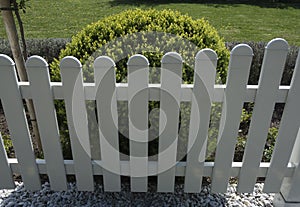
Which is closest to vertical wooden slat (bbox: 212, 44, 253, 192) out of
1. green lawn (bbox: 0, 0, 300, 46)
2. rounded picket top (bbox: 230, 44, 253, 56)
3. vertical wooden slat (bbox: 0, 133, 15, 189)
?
rounded picket top (bbox: 230, 44, 253, 56)

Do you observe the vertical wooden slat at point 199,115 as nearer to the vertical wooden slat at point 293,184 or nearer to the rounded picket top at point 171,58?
the rounded picket top at point 171,58

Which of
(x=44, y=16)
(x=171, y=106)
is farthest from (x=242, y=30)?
(x=171, y=106)

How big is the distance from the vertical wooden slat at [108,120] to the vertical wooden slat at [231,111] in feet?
2.43

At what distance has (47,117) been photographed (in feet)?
6.66

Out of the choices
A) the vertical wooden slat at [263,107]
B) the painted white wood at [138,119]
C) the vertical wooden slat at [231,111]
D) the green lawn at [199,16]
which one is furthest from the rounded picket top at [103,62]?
the green lawn at [199,16]

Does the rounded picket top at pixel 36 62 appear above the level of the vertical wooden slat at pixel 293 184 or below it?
above

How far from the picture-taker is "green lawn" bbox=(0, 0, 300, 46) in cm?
800

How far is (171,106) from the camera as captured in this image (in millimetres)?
1968

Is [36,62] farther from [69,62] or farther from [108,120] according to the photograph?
[108,120]

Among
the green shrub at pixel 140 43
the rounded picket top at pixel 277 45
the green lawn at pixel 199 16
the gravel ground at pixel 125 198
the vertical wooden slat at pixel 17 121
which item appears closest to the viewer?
the rounded picket top at pixel 277 45

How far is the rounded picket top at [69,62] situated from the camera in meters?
1.80

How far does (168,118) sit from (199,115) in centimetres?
21

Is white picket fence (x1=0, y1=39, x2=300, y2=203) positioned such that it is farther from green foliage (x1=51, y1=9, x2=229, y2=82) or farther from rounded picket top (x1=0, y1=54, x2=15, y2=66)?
green foliage (x1=51, y1=9, x2=229, y2=82)

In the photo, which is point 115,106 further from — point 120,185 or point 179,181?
point 179,181
